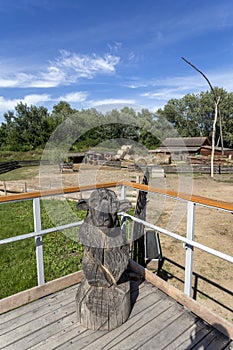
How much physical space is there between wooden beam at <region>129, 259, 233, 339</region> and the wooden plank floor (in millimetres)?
40

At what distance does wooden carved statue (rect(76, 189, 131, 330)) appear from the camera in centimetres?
143

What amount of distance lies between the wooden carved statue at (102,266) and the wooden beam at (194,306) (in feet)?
1.87

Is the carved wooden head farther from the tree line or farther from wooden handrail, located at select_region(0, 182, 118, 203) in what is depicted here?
the tree line

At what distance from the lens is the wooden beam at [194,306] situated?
4.83ft

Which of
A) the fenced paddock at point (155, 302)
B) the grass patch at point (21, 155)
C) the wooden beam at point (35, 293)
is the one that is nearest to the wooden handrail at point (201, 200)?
the fenced paddock at point (155, 302)

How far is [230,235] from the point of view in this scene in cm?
473

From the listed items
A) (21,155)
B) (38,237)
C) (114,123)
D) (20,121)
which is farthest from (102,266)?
(20,121)

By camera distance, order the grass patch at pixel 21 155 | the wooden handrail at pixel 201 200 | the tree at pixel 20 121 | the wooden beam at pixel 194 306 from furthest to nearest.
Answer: the tree at pixel 20 121 → the grass patch at pixel 21 155 → the wooden beam at pixel 194 306 → the wooden handrail at pixel 201 200

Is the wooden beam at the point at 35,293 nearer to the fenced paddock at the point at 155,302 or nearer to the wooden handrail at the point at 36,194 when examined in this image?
the fenced paddock at the point at 155,302

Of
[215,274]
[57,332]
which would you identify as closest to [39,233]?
[57,332]

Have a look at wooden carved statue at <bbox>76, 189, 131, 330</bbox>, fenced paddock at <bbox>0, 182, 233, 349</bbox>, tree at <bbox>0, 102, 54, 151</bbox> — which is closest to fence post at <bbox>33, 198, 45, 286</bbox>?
fenced paddock at <bbox>0, 182, 233, 349</bbox>

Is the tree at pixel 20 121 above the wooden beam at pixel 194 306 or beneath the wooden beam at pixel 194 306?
above

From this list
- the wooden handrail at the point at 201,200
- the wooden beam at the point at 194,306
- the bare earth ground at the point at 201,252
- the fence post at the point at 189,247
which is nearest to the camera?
the wooden handrail at the point at 201,200

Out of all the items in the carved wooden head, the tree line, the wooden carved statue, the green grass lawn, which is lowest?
the green grass lawn
